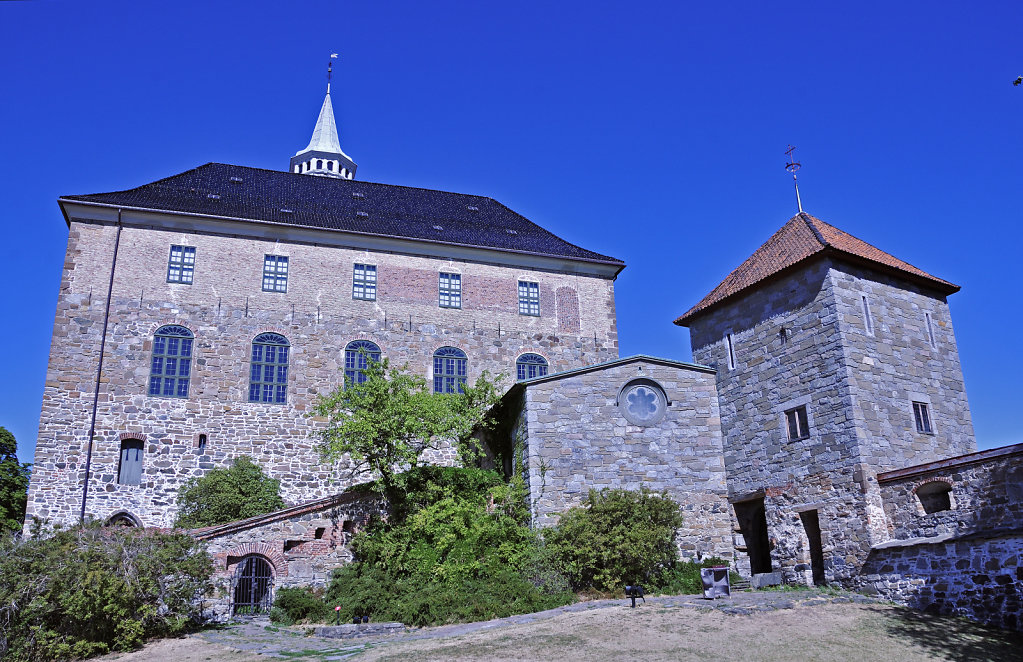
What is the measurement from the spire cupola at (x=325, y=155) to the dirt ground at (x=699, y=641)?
34.4 metres

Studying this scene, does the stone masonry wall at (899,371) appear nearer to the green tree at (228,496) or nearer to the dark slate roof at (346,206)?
the dark slate roof at (346,206)

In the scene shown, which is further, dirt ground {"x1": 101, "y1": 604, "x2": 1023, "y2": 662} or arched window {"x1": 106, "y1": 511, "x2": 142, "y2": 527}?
arched window {"x1": 106, "y1": 511, "x2": 142, "y2": 527}

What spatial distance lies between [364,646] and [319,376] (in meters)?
12.2

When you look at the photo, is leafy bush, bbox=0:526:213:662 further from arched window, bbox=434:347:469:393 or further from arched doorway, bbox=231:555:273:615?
arched window, bbox=434:347:469:393

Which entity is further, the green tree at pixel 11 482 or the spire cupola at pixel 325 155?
the spire cupola at pixel 325 155

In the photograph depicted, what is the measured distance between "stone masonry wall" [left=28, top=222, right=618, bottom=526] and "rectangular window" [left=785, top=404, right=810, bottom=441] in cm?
1004

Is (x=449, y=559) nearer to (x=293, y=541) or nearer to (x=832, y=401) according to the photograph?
(x=293, y=541)

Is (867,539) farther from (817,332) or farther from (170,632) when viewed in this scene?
(170,632)

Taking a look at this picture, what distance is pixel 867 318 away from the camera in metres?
18.1

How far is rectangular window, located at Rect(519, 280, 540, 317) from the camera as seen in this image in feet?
92.2

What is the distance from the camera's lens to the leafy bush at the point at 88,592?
1442cm

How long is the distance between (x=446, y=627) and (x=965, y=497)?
9492 mm

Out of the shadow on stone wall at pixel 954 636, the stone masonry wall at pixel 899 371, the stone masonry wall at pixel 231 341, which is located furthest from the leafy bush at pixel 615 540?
the stone masonry wall at pixel 231 341

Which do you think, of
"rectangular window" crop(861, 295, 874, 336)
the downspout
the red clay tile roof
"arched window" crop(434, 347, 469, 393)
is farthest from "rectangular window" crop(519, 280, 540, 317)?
the downspout
